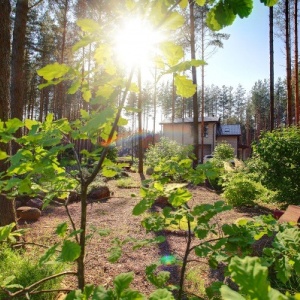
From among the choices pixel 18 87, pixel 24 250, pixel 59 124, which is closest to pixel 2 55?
pixel 18 87

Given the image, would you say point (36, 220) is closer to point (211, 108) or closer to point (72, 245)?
point (72, 245)

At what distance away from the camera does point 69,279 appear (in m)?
3.46

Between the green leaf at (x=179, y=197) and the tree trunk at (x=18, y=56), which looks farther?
the tree trunk at (x=18, y=56)

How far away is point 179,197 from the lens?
1377 millimetres

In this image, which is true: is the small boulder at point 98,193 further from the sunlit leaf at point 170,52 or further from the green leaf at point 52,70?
the sunlit leaf at point 170,52

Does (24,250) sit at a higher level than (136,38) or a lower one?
lower

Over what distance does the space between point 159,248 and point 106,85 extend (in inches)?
176

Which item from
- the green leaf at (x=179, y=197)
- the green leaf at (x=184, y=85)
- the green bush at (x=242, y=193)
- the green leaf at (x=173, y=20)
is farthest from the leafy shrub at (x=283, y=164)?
the green leaf at (x=173, y=20)

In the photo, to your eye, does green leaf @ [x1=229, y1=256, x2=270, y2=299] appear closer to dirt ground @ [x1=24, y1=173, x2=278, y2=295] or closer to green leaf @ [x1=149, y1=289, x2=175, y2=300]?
green leaf @ [x1=149, y1=289, x2=175, y2=300]

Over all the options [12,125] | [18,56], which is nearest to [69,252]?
[12,125]

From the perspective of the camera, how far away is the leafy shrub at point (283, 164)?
25.4 ft

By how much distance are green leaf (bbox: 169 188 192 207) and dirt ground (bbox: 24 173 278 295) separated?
10.9 inches

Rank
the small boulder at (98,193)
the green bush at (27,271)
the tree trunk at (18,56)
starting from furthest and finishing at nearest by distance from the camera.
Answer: the small boulder at (98,193) → the tree trunk at (18,56) → the green bush at (27,271)

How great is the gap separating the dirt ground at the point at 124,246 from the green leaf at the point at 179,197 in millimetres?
276
